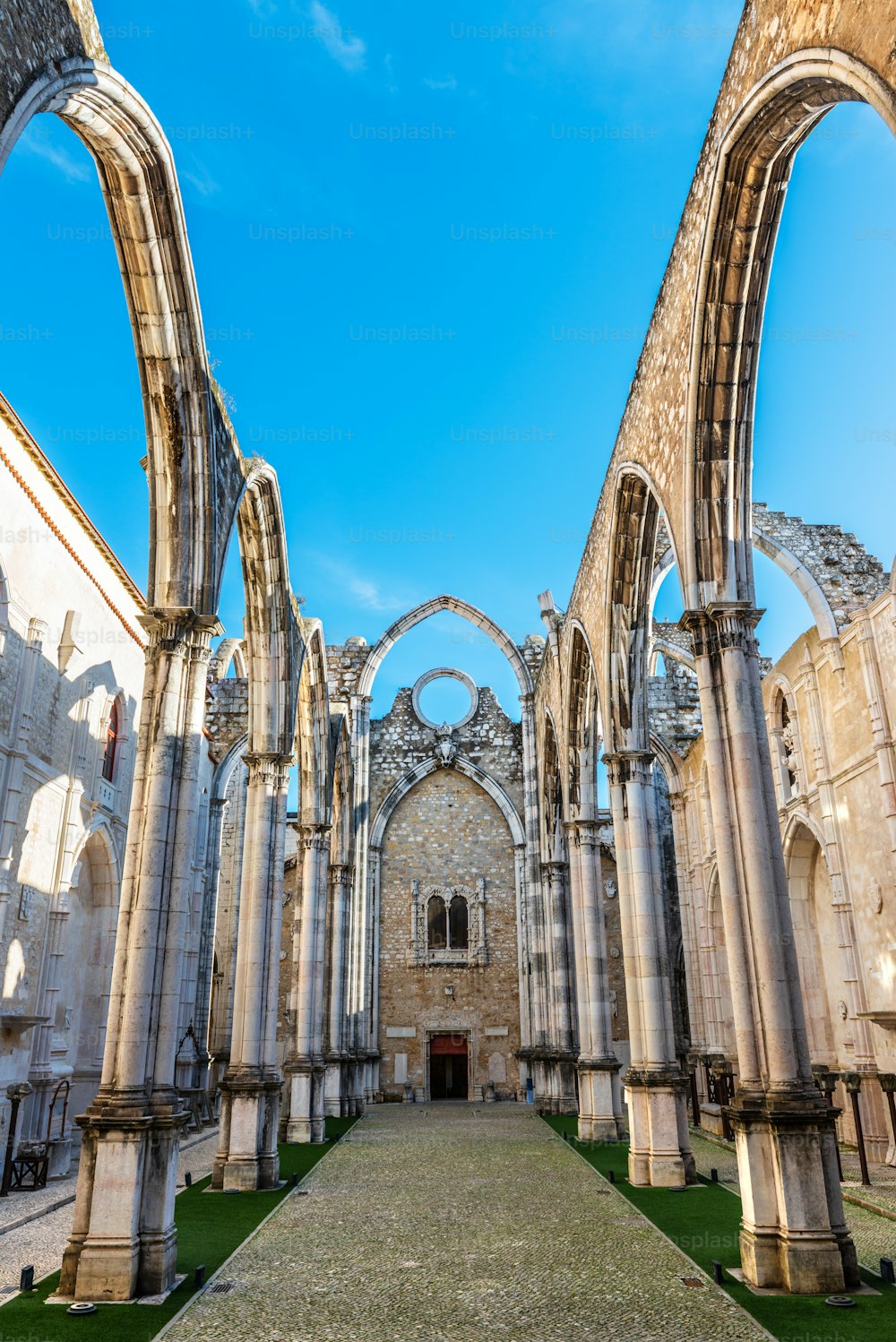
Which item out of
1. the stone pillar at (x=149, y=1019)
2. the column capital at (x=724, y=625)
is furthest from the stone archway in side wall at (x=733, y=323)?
the stone pillar at (x=149, y=1019)

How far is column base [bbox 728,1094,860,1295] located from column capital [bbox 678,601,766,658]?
11.5 feet

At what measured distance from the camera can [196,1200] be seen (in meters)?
9.47

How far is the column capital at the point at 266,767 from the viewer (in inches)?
479

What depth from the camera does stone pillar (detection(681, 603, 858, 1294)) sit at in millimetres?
6195

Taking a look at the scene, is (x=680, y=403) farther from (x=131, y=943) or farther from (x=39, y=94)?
(x=131, y=943)

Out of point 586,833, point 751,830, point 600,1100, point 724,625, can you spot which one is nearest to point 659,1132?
point 600,1100

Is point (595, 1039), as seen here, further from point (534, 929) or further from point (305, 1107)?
point (534, 929)

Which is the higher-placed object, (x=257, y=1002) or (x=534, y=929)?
(x=534, y=929)

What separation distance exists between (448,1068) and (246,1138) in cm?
1416

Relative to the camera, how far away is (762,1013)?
691 centimetres

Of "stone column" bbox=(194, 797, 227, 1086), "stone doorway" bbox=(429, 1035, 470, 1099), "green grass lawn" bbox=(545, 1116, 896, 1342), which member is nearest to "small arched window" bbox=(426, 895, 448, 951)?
"stone doorway" bbox=(429, 1035, 470, 1099)

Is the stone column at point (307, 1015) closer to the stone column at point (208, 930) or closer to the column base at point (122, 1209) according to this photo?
the stone column at point (208, 930)

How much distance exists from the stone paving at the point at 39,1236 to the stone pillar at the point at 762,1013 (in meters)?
5.10

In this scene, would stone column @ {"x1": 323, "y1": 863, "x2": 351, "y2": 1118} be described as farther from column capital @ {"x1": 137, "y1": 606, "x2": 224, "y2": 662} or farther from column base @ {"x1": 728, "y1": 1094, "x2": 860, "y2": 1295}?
column base @ {"x1": 728, "y1": 1094, "x2": 860, "y2": 1295}
